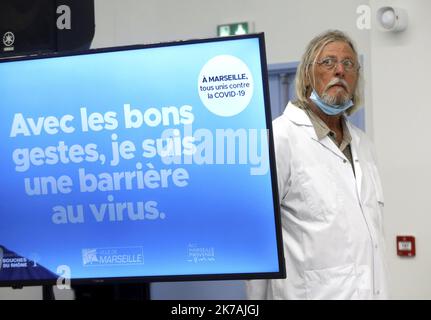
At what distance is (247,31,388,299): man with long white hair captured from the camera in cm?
187

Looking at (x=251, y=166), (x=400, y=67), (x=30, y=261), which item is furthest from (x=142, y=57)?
(x=400, y=67)

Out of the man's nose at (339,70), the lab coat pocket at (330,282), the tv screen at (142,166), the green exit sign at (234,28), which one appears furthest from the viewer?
the green exit sign at (234,28)

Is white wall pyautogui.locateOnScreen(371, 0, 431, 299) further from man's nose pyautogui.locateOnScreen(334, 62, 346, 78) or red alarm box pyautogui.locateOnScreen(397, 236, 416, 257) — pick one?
man's nose pyautogui.locateOnScreen(334, 62, 346, 78)

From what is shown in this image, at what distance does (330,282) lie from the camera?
186 centimetres

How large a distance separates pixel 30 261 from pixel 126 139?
338mm

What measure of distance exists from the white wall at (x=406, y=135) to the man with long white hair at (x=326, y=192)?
5.90ft

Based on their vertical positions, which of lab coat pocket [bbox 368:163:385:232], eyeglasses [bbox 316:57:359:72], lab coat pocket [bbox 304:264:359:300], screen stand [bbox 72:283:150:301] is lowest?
lab coat pocket [bbox 304:264:359:300]

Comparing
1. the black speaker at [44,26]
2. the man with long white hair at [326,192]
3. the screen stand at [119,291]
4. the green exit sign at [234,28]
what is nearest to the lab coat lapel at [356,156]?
the man with long white hair at [326,192]

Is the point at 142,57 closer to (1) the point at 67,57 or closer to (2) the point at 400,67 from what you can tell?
(1) the point at 67,57

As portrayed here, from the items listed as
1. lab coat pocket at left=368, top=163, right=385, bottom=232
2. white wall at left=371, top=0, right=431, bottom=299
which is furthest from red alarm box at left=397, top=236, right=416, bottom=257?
lab coat pocket at left=368, top=163, right=385, bottom=232

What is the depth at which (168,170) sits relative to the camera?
1465 mm

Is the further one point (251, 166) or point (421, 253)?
point (421, 253)

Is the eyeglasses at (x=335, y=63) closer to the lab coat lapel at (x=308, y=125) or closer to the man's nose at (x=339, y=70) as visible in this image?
the man's nose at (x=339, y=70)

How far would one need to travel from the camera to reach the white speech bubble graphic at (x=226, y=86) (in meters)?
1.46
